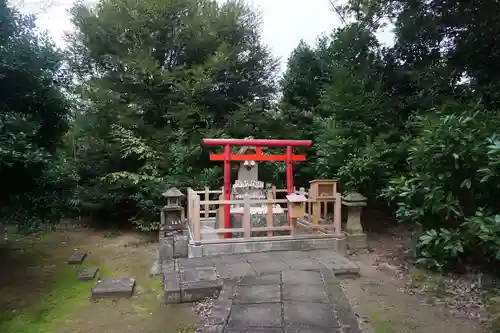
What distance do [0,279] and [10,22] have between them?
4014 millimetres

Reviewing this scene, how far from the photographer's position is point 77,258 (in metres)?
6.86

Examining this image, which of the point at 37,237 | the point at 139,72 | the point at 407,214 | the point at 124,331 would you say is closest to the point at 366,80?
the point at 407,214

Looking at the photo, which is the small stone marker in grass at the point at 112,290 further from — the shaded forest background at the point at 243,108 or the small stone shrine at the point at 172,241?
the shaded forest background at the point at 243,108

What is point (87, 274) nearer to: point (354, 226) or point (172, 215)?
point (172, 215)

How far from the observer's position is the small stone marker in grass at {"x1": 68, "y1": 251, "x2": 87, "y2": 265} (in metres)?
6.72

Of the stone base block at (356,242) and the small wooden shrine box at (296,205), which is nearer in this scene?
the small wooden shrine box at (296,205)

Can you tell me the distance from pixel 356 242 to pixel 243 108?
5025mm

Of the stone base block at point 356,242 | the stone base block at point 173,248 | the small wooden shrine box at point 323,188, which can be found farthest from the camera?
the stone base block at point 356,242

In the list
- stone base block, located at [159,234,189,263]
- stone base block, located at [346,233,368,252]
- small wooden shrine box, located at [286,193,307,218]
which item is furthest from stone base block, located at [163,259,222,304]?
stone base block, located at [346,233,368,252]

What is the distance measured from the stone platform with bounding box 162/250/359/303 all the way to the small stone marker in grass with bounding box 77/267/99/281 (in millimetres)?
1210

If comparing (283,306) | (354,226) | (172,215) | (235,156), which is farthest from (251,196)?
(283,306)

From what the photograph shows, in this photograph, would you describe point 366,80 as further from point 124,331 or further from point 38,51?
point 124,331

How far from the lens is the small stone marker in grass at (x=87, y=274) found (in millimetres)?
5668

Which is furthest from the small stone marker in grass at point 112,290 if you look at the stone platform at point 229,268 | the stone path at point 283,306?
the stone path at point 283,306
